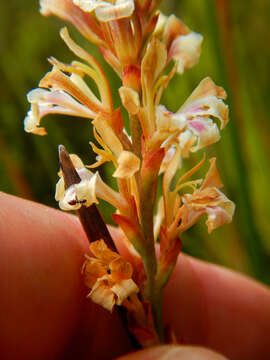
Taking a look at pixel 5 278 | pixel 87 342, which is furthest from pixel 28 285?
pixel 87 342

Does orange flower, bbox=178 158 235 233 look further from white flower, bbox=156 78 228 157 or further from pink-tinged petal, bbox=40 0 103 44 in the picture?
pink-tinged petal, bbox=40 0 103 44

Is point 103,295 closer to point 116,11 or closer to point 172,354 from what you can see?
point 172,354

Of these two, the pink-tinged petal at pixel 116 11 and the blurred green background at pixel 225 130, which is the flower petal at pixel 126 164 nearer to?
the pink-tinged petal at pixel 116 11

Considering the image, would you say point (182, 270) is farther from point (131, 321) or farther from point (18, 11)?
point (18, 11)

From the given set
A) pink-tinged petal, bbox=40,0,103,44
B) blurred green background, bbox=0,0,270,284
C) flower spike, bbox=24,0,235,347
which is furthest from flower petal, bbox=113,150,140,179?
blurred green background, bbox=0,0,270,284

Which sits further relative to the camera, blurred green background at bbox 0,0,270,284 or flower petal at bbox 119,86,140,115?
blurred green background at bbox 0,0,270,284

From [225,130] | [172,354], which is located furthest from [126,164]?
[225,130]

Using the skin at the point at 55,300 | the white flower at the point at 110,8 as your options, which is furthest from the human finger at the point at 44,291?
the white flower at the point at 110,8
